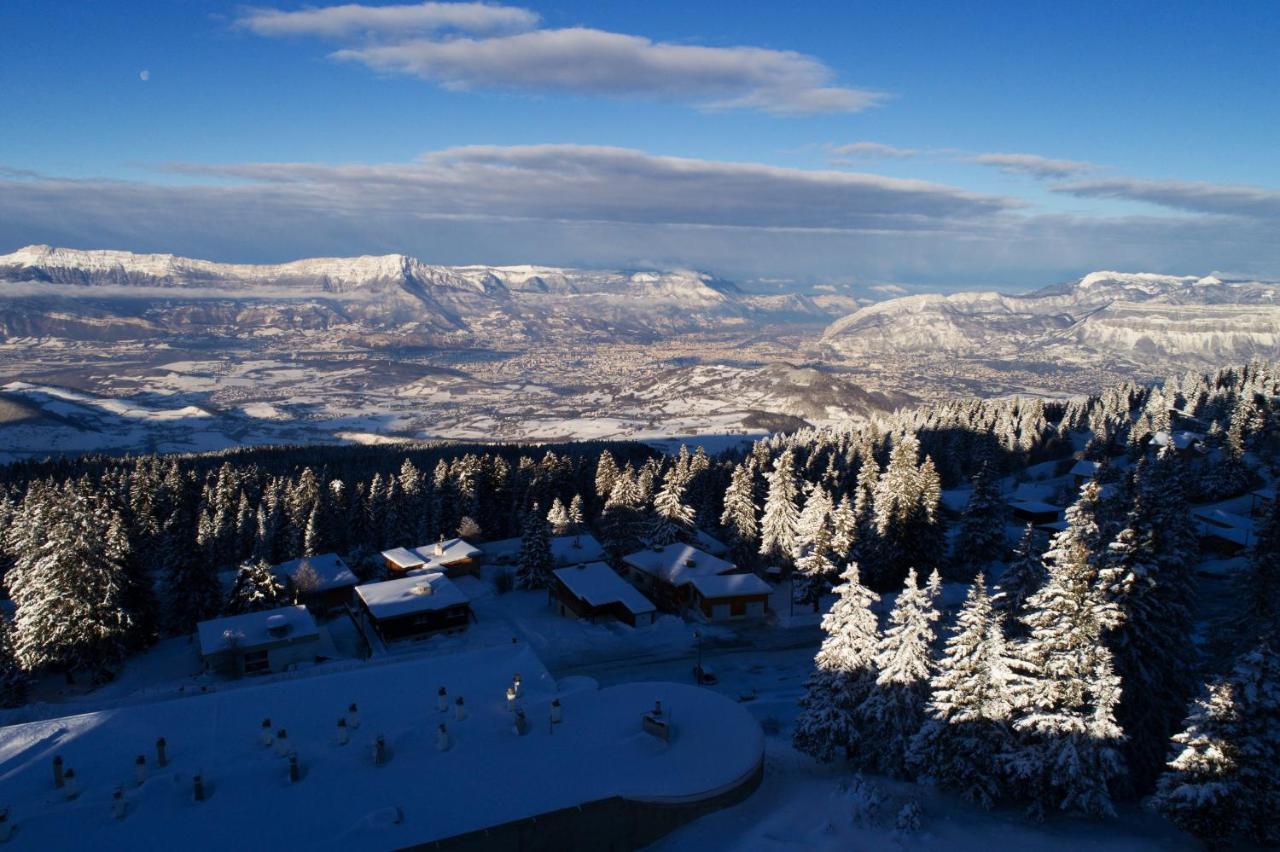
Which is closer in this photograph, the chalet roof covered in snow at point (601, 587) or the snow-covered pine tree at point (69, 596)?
the snow-covered pine tree at point (69, 596)

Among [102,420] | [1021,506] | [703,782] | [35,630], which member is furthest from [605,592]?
[102,420]

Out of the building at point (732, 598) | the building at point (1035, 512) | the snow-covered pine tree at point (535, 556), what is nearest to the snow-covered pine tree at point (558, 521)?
the snow-covered pine tree at point (535, 556)

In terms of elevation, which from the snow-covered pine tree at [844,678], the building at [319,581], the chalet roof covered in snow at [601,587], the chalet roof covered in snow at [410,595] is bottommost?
the building at [319,581]

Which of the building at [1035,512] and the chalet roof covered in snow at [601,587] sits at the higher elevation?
the building at [1035,512]

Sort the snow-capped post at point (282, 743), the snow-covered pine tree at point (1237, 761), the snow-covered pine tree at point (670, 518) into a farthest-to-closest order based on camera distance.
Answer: the snow-covered pine tree at point (670, 518) < the snow-capped post at point (282, 743) < the snow-covered pine tree at point (1237, 761)

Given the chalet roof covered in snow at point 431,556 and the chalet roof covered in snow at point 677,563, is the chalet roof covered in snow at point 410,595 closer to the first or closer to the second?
the chalet roof covered in snow at point 431,556

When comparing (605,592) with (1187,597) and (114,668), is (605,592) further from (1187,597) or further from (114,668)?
(1187,597)

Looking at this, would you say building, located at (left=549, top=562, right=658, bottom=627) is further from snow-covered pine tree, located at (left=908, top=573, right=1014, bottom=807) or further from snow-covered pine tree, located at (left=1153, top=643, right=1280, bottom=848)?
snow-covered pine tree, located at (left=1153, top=643, right=1280, bottom=848)
